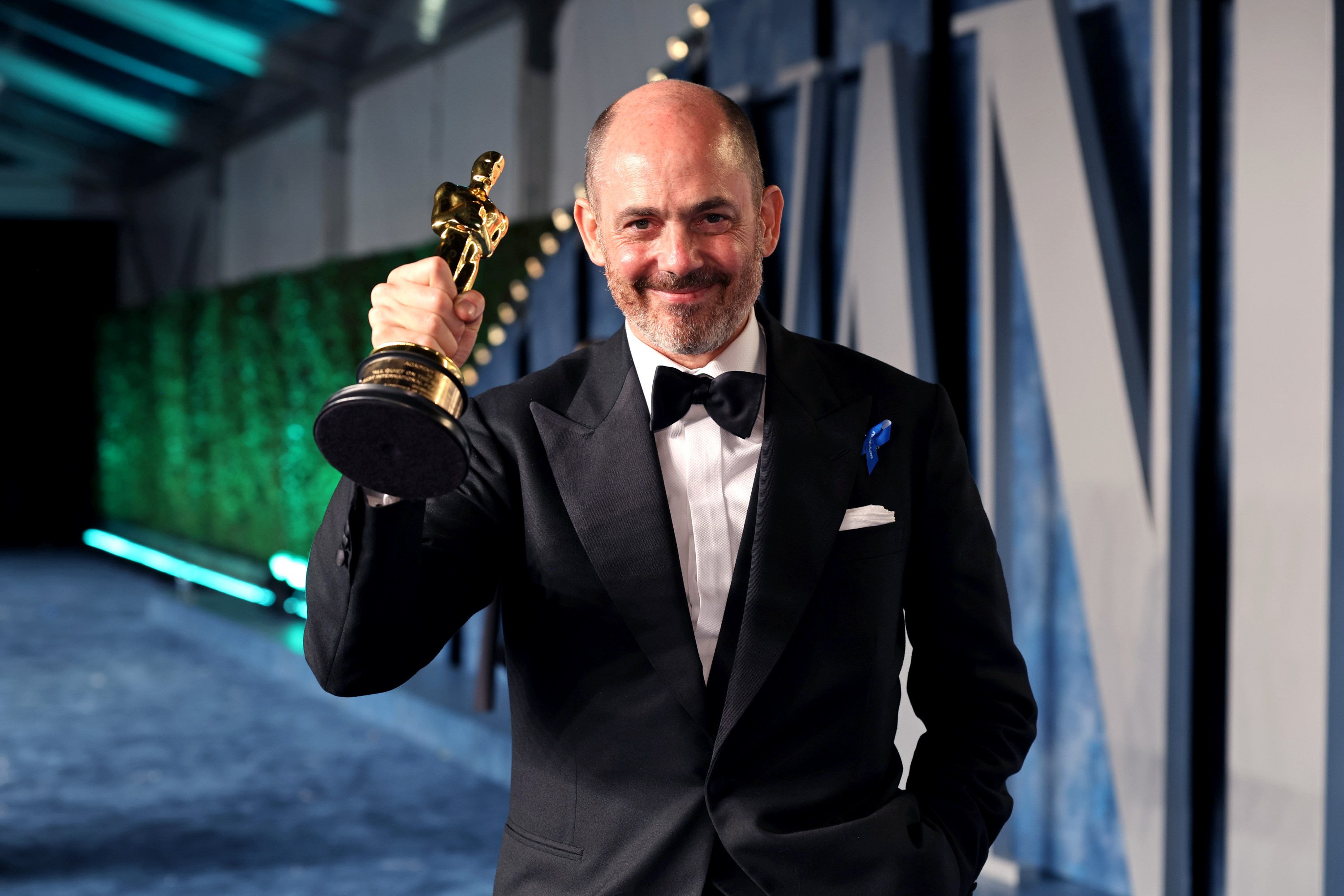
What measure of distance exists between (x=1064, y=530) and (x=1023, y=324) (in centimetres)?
64

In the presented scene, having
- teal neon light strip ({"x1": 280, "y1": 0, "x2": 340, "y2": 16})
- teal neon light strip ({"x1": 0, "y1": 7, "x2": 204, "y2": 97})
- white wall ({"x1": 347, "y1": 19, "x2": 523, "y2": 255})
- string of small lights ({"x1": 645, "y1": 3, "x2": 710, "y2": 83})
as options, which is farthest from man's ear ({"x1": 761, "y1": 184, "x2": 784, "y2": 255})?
teal neon light strip ({"x1": 0, "y1": 7, "x2": 204, "y2": 97})

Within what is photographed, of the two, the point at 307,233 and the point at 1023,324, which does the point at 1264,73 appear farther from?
the point at 307,233

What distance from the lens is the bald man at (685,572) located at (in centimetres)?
123

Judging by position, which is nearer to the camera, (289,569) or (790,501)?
(790,501)

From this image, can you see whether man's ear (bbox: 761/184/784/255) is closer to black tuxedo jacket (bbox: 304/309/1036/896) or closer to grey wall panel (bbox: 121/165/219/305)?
black tuxedo jacket (bbox: 304/309/1036/896)

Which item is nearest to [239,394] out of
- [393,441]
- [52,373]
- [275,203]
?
[275,203]

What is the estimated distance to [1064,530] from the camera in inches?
145

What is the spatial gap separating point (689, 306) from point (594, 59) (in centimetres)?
682

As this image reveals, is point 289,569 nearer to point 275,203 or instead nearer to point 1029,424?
point 275,203

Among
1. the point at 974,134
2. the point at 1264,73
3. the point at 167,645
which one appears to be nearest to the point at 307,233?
the point at 167,645

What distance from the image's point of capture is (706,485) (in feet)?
4.44

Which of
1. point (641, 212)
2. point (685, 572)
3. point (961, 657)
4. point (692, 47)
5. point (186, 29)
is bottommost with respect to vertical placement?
point (961, 657)

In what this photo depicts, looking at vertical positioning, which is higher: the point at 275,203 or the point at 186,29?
the point at 186,29

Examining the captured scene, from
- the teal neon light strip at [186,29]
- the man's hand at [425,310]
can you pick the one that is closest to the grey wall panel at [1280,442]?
the man's hand at [425,310]
